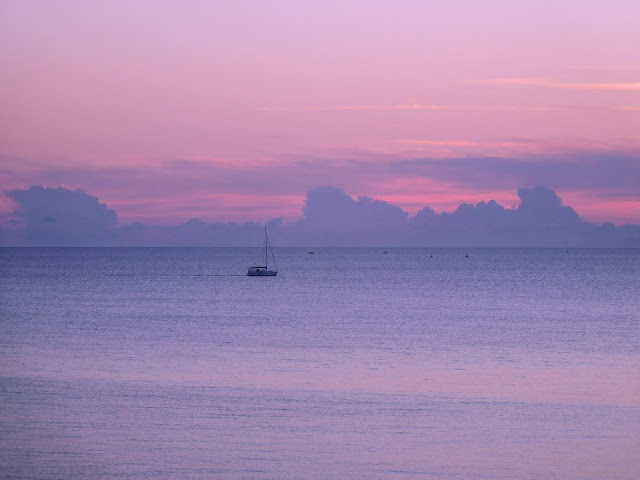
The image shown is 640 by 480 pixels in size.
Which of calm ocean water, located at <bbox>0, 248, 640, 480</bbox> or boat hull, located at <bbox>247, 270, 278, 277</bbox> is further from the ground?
calm ocean water, located at <bbox>0, 248, 640, 480</bbox>

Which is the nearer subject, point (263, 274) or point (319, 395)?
point (319, 395)

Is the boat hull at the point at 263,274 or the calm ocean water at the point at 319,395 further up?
the calm ocean water at the point at 319,395

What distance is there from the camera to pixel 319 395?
32.5 metres

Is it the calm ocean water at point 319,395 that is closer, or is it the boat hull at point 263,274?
the calm ocean water at point 319,395

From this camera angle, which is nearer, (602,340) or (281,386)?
(281,386)

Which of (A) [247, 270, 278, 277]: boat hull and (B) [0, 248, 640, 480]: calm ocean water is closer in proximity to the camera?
(B) [0, 248, 640, 480]: calm ocean water

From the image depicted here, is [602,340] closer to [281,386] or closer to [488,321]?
[488,321]

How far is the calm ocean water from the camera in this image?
24094mm

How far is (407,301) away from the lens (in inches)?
3413

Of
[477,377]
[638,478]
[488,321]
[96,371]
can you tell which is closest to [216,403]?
[96,371]

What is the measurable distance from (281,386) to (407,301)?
5330 cm

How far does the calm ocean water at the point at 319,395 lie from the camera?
79.0 ft

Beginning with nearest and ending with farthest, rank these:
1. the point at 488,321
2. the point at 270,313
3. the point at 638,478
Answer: the point at 638,478 → the point at 488,321 → the point at 270,313

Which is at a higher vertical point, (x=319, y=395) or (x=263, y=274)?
(x=319, y=395)
